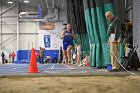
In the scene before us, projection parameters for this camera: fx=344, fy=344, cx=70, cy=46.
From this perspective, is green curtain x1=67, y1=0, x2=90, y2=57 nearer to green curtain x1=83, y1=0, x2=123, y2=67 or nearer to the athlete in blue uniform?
the athlete in blue uniform

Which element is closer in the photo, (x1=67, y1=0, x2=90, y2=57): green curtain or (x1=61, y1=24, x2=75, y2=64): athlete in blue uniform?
(x1=61, y1=24, x2=75, y2=64): athlete in blue uniform

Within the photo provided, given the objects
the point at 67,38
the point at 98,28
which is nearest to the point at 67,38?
the point at 67,38

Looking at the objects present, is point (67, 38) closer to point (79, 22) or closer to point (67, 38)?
point (67, 38)

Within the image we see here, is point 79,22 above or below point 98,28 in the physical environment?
above

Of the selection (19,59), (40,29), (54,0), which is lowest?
(19,59)

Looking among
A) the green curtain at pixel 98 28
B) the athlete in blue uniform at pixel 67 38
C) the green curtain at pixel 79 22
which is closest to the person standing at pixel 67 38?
the athlete in blue uniform at pixel 67 38

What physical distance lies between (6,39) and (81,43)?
70.4 feet

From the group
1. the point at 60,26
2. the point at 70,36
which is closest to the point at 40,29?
the point at 60,26

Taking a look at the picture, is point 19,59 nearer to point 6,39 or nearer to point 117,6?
point 6,39

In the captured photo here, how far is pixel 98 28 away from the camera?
12.3 meters

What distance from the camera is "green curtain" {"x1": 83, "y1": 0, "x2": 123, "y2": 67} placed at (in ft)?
35.9

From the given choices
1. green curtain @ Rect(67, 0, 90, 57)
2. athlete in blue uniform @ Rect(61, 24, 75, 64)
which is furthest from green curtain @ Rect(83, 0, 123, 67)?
green curtain @ Rect(67, 0, 90, 57)

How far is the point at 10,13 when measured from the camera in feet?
131

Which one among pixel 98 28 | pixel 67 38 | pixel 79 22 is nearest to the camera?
pixel 98 28
